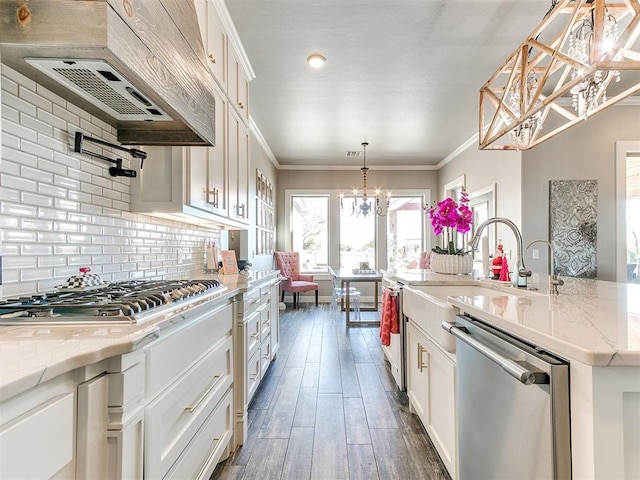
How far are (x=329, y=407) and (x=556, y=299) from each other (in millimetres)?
1637

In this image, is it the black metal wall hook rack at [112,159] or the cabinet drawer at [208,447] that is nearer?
the cabinet drawer at [208,447]

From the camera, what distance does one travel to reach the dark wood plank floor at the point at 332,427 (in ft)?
5.45

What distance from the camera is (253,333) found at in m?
2.23

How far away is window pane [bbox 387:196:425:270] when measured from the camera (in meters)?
6.96

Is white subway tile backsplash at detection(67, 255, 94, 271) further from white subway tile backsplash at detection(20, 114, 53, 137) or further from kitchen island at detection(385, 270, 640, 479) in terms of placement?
kitchen island at detection(385, 270, 640, 479)

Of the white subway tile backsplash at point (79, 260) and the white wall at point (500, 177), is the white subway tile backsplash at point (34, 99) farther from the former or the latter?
the white wall at point (500, 177)

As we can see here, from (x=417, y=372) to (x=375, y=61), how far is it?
100 inches

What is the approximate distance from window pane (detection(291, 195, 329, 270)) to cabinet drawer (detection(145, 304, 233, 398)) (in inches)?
206

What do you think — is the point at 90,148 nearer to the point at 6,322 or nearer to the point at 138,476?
the point at 6,322

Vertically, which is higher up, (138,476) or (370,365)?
(138,476)

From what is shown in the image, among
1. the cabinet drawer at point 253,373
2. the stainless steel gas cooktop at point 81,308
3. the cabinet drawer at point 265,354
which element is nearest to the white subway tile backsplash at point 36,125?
the stainless steel gas cooktop at point 81,308

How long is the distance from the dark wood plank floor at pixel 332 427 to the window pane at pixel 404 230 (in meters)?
3.78

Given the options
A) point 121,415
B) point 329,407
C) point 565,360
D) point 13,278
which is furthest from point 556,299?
point 13,278

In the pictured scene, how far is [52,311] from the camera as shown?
934 mm
